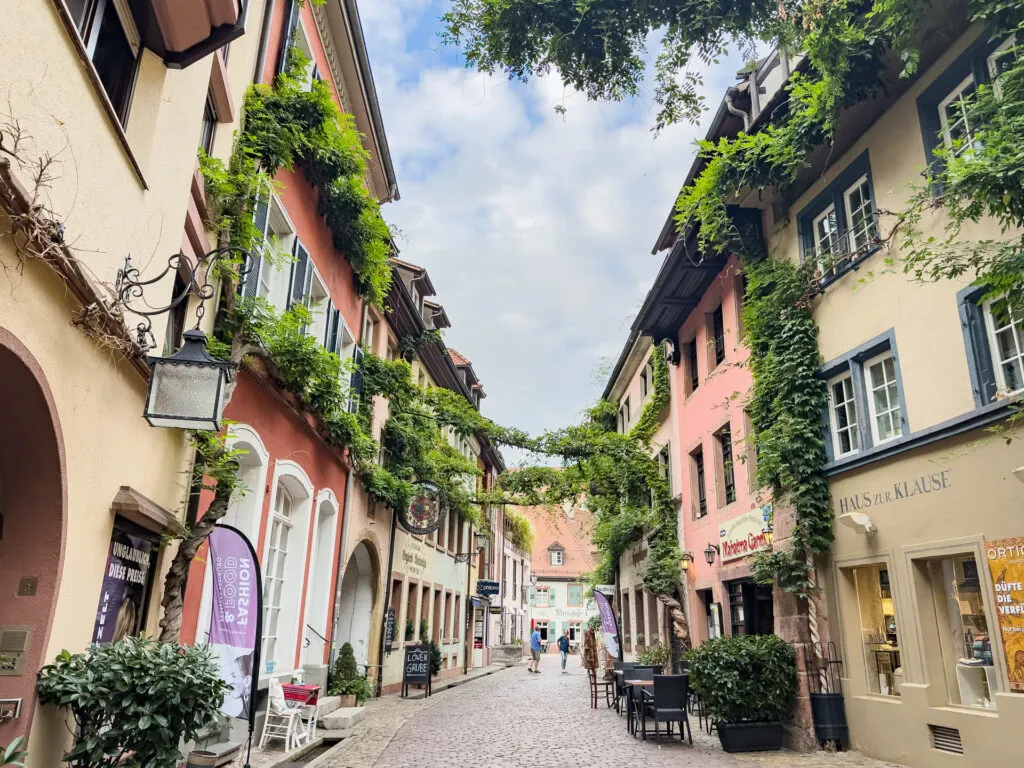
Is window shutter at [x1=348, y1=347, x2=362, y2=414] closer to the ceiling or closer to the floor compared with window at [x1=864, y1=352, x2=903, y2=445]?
closer to the ceiling

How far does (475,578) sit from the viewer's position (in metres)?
Answer: 31.3

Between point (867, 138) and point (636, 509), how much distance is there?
38.9 feet

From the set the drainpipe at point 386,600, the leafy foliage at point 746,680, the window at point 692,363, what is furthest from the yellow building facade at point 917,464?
the drainpipe at point 386,600

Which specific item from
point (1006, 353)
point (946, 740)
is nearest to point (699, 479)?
point (946, 740)

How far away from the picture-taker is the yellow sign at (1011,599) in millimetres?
7160

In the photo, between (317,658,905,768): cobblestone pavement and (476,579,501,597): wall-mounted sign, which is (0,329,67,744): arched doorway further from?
(476,579,501,597): wall-mounted sign

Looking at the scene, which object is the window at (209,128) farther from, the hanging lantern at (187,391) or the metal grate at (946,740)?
the metal grate at (946,740)

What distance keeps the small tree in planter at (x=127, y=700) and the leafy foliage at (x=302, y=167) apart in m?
4.41

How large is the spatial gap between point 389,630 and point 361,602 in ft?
3.65

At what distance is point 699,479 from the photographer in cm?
1664

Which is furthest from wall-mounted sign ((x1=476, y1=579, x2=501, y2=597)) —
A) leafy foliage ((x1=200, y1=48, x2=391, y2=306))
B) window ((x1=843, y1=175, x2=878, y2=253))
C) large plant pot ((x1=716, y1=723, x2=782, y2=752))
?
window ((x1=843, y1=175, x2=878, y2=253))

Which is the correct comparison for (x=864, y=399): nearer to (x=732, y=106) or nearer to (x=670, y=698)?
(x=670, y=698)

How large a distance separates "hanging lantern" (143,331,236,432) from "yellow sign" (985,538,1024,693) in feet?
24.2

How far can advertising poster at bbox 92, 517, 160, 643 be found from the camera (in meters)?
5.74
